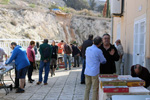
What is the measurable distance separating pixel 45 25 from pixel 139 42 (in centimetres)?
2200

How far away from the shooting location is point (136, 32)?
23.0 ft

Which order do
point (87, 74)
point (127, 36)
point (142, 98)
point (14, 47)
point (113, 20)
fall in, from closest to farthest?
point (142, 98), point (87, 74), point (14, 47), point (127, 36), point (113, 20)

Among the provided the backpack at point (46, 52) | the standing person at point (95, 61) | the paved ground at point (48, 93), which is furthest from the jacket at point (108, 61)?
the backpack at point (46, 52)

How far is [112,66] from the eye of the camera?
4.27m

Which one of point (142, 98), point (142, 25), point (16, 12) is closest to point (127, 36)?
point (142, 25)

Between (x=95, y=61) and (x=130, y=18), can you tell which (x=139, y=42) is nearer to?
(x=130, y=18)

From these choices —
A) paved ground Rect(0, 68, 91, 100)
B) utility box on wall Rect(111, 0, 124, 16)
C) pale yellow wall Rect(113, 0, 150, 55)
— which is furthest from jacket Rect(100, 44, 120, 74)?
utility box on wall Rect(111, 0, 124, 16)

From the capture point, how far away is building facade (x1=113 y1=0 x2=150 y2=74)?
564 cm

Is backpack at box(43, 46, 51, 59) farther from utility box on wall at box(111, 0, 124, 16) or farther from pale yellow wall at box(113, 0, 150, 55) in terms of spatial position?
utility box on wall at box(111, 0, 124, 16)

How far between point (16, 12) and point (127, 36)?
20.5 m

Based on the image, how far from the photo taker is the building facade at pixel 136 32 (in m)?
5.64

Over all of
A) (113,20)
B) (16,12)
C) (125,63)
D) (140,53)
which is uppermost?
(16,12)

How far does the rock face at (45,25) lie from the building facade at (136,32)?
14611 millimetres

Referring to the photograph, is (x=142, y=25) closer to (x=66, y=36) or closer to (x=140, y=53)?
(x=140, y=53)
